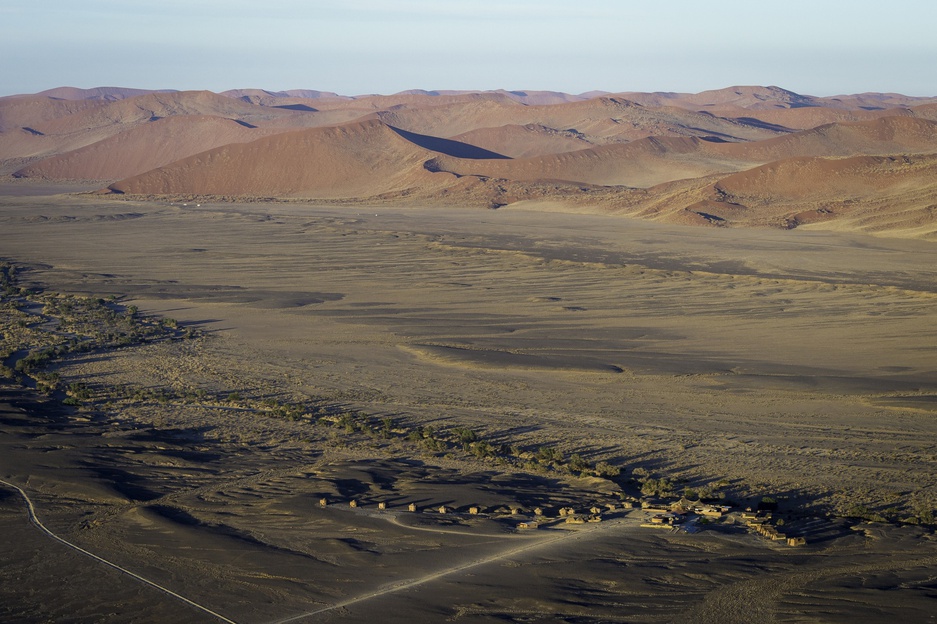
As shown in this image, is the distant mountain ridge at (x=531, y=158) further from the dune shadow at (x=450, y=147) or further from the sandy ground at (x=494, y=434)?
the sandy ground at (x=494, y=434)

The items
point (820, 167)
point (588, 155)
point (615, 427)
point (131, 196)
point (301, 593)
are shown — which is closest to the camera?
point (301, 593)

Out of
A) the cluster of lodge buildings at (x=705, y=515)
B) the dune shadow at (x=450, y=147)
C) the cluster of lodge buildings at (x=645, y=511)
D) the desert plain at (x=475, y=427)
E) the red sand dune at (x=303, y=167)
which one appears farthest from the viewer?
the dune shadow at (x=450, y=147)

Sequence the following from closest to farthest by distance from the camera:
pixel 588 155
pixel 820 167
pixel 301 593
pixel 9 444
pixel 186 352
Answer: pixel 301 593 < pixel 9 444 < pixel 186 352 < pixel 820 167 < pixel 588 155

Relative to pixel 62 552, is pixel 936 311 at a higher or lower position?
higher

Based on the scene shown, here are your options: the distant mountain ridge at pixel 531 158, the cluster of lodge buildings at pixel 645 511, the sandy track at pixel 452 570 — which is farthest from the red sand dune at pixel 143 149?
the sandy track at pixel 452 570

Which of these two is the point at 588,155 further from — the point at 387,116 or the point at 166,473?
the point at 166,473

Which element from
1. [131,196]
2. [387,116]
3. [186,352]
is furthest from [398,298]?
[387,116]
